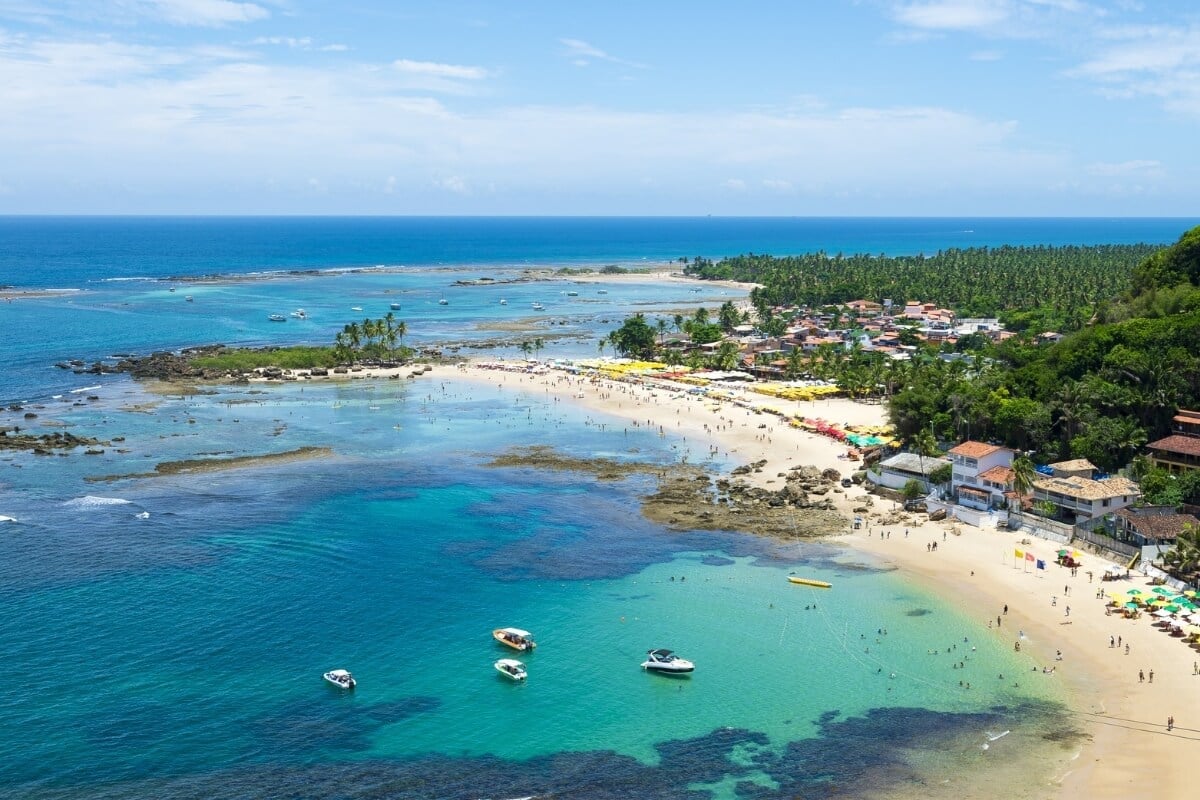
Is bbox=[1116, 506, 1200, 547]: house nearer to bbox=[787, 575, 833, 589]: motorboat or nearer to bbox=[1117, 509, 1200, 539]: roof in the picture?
bbox=[1117, 509, 1200, 539]: roof

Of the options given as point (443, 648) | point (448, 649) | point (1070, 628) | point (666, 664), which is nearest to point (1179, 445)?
point (1070, 628)

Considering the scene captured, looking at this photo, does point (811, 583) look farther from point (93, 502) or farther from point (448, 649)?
point (93, 502)

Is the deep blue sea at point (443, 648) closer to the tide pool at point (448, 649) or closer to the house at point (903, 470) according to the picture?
the tide pool at point (448, 649)

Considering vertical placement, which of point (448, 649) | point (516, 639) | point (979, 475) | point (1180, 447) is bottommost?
point (448, 649)

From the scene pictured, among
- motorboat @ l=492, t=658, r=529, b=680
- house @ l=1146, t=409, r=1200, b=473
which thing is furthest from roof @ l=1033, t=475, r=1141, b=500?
motorboat @ l=492, t=658, r=529, b=680

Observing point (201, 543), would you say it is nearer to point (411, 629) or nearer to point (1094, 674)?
point (411, 629)

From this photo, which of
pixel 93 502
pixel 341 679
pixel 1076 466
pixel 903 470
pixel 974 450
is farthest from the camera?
pixel 903 470
